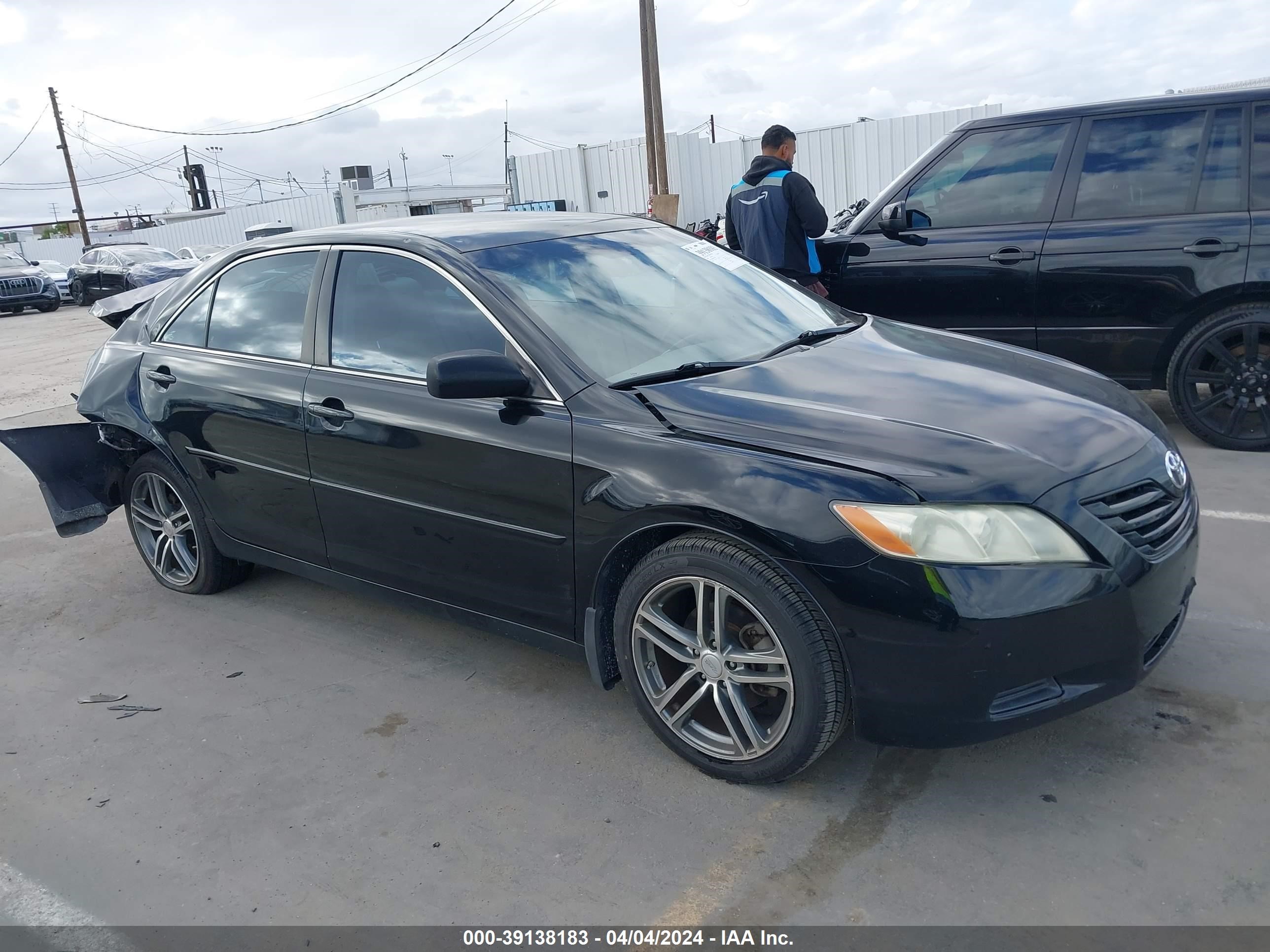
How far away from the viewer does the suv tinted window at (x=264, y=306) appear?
385 centimetres

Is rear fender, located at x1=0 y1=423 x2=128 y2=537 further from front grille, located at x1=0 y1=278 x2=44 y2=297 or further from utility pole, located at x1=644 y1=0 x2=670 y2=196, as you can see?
front grille, located at x1=0 y1=278 x2=44 y2=297

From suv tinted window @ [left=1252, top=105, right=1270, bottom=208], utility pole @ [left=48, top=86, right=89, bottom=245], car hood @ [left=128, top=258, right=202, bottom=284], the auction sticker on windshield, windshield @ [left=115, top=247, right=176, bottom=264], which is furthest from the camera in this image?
utility pole @ [left=48, top=86, right=89, bottom=245]

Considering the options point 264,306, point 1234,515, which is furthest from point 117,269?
point 1234,515

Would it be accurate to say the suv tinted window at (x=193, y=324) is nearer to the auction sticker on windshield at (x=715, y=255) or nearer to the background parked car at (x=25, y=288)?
the auction sticker on windshield at (x=715, y=255)

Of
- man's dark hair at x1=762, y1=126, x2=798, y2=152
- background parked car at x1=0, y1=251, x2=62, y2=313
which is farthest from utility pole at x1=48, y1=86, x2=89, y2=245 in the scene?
man's dark hair at x1=762, y1=126, x2=798, y2=152

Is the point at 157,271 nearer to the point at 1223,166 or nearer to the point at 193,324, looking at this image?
the point at 193,324

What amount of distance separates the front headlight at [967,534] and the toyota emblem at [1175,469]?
61 cm

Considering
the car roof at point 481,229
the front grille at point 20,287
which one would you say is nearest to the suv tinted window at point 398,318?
the car roof at point 481,229

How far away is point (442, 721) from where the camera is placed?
3395 mm

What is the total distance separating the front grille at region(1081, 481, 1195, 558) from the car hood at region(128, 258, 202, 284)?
71.4ft

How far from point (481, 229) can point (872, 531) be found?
1964 millimetres

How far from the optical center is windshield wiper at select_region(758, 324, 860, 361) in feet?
11.3

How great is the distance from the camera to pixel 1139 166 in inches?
219

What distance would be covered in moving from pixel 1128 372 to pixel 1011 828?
3783 millimetres
